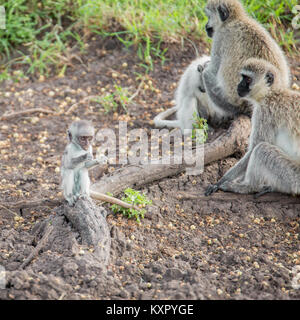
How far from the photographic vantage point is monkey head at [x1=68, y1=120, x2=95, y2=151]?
13.7 ft

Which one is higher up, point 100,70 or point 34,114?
point 100,70

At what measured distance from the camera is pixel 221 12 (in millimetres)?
6102

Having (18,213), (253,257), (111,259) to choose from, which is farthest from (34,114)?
(253,257)

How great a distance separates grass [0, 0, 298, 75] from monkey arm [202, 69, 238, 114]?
1512 mm

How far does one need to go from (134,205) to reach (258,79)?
1642 mm

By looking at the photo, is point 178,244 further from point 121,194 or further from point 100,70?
point 100,70

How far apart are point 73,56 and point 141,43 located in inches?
39.8

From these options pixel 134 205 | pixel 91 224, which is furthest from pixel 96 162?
pixel 134 205

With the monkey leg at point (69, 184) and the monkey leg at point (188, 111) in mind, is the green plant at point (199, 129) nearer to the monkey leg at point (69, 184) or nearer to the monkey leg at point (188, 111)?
the monkey leg at point (188, 111)

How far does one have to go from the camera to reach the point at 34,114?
→ 7020mm

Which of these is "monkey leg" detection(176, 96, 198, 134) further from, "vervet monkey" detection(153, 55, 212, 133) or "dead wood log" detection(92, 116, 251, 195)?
"dead wood log" detection(92, 116, 251, 195)

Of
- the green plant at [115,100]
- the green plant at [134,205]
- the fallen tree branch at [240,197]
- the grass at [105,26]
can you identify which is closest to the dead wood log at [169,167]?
the green plant at [134,205]

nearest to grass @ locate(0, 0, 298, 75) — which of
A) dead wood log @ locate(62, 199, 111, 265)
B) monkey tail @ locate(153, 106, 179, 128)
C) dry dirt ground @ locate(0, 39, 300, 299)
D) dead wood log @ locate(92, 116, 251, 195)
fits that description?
dry dirt ground @ locate(0, 39, 300, 299)
